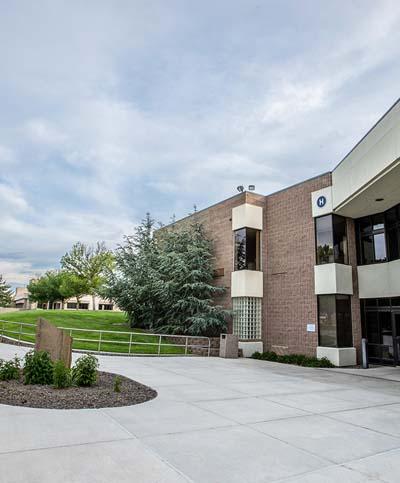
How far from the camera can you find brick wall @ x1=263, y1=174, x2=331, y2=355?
17.5 m

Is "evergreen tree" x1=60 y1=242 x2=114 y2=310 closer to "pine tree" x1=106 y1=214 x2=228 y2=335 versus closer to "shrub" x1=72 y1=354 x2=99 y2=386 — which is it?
"pine tree" x1=106 y1=214 x2=228 y2=335

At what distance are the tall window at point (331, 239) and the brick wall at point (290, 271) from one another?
0.36 m

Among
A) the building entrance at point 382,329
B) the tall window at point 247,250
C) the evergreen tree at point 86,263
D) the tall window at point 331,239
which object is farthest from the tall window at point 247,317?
the evergreen tree at point 86,263

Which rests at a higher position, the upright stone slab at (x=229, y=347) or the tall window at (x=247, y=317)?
the tall window at (x=247, y=317)

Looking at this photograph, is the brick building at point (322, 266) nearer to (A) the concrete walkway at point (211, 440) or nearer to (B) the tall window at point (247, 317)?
(B) the tall window at point (247, 317)

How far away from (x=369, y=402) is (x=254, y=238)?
39.2ft

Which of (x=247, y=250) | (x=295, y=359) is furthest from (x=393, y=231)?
(x=295, y=359)

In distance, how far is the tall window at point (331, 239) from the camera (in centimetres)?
1695

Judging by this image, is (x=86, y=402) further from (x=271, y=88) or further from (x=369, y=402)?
(x=271, y=88)

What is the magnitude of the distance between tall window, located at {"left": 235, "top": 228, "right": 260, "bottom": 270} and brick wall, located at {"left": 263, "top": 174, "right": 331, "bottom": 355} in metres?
0.44

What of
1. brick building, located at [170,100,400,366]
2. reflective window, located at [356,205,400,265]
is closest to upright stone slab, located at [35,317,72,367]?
brick building, located at [170,100,400,366]

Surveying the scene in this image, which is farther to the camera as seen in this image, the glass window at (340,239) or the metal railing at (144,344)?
the glass window at (340,239)

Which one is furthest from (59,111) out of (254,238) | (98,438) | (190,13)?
(98,438)

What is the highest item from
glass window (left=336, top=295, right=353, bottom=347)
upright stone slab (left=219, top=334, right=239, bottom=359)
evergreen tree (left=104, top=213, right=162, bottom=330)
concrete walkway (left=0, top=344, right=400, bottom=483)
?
evergreen tree (left=104, top=213, right=162, bottom=330)
